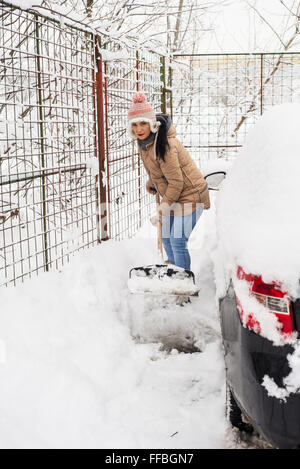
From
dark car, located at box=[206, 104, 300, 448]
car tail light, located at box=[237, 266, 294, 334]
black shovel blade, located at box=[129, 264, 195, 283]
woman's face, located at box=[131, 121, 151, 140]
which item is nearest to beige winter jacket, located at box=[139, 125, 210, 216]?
woman's face, located at box=[131, 121, 151, 140]

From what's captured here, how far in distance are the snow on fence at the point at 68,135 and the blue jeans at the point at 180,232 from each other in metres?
0.88

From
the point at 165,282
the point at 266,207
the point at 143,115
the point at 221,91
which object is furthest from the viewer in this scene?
the point at 221,91

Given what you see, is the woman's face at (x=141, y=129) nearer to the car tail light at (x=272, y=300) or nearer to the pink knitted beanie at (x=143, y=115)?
the pink knitted beanie at (x=143, y=115)

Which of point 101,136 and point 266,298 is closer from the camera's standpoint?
point 266,298

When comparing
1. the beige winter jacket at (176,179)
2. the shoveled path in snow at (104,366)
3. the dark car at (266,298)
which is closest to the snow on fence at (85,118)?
the shoveled path in snow at (104,366)

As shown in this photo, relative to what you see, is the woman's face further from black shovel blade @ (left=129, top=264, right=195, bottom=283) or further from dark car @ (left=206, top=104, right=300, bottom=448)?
dark car @ (left=206, top=104, right=300, bottom=448)

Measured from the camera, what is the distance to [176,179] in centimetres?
453

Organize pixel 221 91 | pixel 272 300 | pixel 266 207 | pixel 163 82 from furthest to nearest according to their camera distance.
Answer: pixel 221 91
pixel 163 82
pixel 266 207
pixel 272 300

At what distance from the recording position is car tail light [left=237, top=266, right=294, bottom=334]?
208 centimetres

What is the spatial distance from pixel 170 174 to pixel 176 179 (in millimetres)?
73

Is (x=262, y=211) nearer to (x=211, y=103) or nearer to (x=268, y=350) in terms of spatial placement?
(x=268, y=350)

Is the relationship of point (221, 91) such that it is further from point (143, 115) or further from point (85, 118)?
point (143, 115)

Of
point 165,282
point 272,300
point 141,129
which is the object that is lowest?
point 165,282

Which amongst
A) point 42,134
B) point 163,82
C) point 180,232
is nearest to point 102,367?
point 180,232
